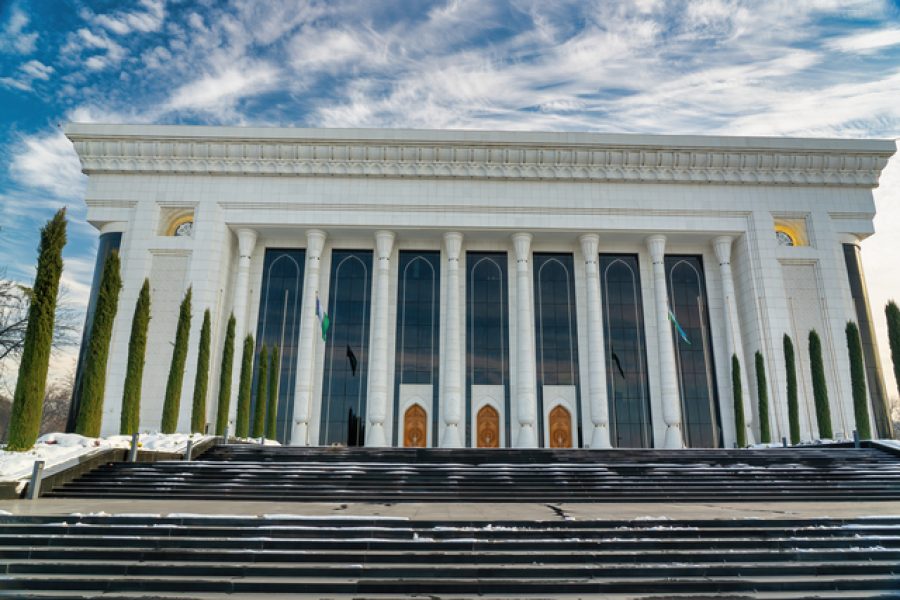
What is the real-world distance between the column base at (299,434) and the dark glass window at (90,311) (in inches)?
386

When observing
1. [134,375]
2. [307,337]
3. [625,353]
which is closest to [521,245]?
[625,353]

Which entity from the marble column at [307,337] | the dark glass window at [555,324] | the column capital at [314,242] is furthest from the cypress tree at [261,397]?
the dark glass window at [555,324]

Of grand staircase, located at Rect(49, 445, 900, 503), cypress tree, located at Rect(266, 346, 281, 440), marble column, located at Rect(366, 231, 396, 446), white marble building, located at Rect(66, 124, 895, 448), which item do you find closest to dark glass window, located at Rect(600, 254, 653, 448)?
white marble building, located at Rect(66, 124, 895, 448)

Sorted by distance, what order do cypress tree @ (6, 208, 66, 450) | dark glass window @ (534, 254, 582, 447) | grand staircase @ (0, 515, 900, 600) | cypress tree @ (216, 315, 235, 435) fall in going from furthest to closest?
1. dark glass window @ (534, 254, 582, 447)
2. cypress tree @ (216, 315, 235, 435)
3. cypress tree @ (6, 208, 66, 450)
4. grand staircase @ (0, 515, 900, 600)

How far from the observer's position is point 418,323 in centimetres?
3284

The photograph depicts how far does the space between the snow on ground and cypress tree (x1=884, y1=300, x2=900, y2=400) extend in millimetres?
26047

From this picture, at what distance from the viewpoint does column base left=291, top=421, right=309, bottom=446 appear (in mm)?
30125

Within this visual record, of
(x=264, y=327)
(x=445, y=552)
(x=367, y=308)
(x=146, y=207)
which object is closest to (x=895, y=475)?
(x=445, y=552)

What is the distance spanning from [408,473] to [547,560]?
8826 millimetres

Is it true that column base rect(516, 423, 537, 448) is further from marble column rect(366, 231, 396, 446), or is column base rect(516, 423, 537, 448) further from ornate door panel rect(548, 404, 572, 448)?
marble column rect(366, 231, 396, 446)

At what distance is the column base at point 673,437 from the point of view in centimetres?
3019

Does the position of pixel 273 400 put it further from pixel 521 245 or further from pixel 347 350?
pixel 521 245

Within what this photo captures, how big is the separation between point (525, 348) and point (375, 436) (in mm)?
8720

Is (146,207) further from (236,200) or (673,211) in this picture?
(673,211)
